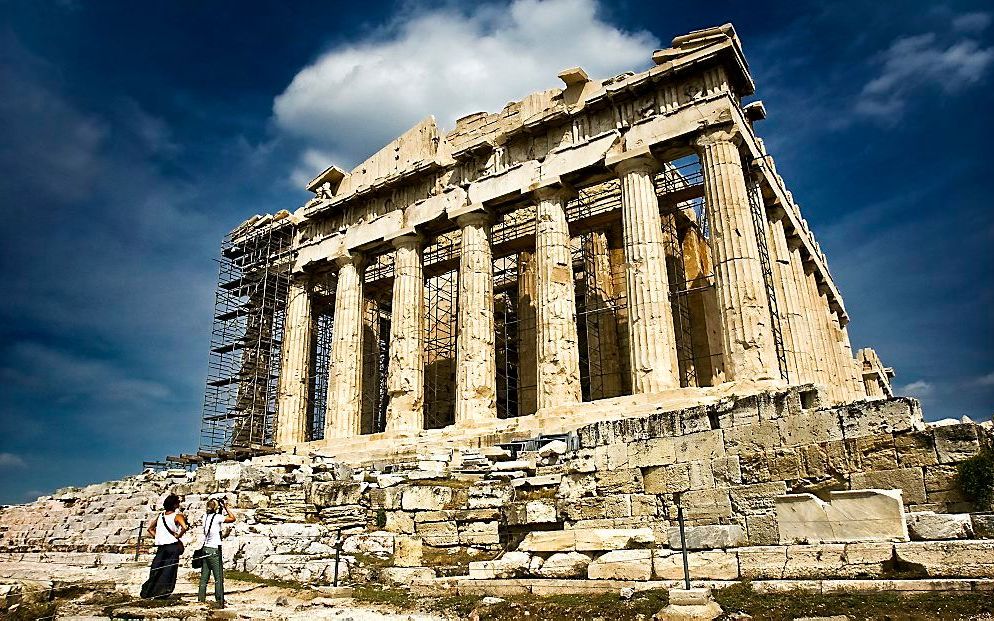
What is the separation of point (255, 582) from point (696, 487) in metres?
6.44

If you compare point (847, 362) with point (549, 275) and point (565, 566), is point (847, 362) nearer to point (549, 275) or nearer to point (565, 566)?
point (549, 275)

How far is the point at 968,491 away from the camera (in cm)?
815

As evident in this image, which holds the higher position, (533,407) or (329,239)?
(329,239)

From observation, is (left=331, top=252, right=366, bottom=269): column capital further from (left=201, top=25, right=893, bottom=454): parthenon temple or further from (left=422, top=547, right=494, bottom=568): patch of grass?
(left=422, top=547, right=494, bottom=568): patch of grass

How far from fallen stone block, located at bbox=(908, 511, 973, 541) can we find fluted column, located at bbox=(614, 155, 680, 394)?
1086 centimetres

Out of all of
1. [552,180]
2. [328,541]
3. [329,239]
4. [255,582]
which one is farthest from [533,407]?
[255,582]

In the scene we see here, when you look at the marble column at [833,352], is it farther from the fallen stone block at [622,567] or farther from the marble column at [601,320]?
the fallen stone block at [622,567]

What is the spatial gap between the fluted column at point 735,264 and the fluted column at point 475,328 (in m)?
7.45

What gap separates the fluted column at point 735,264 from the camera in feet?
58.7

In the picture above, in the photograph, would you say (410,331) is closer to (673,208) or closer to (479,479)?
(673,208)

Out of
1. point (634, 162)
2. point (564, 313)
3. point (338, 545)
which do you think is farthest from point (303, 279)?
point (338, 545)

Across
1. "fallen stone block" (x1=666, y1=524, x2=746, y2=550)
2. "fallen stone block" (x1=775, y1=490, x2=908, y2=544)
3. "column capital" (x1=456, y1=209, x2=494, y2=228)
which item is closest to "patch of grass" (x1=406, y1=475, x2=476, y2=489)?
"fallen stone block" (x1=666, y1=524, x2=746, y2=550)

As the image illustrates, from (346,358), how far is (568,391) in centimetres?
931

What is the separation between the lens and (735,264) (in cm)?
A: 1866
